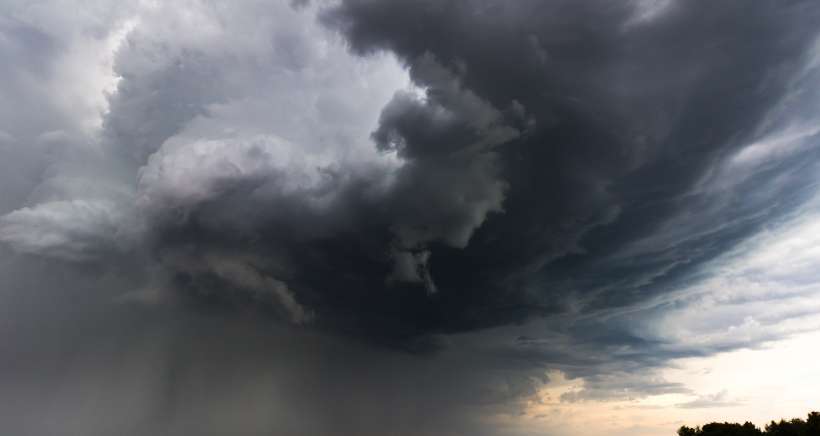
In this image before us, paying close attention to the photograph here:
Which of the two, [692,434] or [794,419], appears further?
[692,434]

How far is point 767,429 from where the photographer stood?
118 meters

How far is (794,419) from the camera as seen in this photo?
114m

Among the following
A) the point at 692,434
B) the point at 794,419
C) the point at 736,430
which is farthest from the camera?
the point at 692,434

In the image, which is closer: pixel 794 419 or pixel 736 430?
pixel 794 419

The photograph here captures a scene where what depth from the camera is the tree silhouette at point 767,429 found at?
10031cm

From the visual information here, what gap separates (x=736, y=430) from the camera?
128 metres

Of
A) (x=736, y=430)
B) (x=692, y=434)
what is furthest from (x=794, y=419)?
(x=692, y=434)

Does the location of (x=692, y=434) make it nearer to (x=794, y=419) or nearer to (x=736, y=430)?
(x=736, y=430)

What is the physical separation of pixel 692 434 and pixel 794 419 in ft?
122

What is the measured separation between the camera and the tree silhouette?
10031cm

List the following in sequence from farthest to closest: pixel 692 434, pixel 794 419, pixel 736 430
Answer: pixel 692 434
pixel 736 430
pixel 794 419

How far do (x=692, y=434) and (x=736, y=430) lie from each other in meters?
20.9

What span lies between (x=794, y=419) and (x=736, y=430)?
16.7 m
